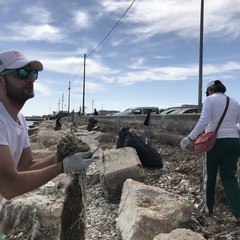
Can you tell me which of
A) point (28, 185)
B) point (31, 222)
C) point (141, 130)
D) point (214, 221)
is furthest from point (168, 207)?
point (141, 130)

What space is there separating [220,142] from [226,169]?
352 mm

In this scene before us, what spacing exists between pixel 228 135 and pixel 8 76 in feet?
11.5

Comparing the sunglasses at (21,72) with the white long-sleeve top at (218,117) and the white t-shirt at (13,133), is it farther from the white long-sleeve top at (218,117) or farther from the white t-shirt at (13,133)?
the white long-sleeve top at (218,117)

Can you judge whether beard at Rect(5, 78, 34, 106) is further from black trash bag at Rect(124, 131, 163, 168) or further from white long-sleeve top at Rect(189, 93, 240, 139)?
black trash bag at Rect(124, 131, 163, 168)

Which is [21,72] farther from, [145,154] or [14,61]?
[145,154]

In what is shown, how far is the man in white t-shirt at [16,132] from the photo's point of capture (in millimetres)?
2283

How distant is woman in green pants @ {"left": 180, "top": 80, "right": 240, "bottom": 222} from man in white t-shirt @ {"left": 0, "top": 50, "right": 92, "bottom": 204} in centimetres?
301

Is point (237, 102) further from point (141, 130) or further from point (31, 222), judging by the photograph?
point (141, 130)

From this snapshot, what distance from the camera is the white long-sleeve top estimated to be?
17.3ft

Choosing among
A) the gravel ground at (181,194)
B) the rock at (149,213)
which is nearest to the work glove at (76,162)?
the rock at (149,213)

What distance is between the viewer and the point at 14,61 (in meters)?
2.50

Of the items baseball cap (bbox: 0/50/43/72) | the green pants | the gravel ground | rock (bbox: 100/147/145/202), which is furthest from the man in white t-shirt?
rock (bbox: 100/147/145/202)

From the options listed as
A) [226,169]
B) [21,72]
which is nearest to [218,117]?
[226,169]

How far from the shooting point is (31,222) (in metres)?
5.12
